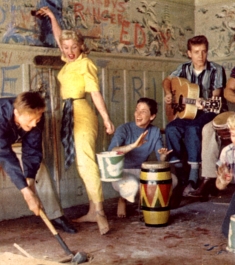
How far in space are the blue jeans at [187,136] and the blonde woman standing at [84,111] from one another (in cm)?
115

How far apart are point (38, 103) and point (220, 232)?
194cm

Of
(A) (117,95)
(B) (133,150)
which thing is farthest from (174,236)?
(A) (117,95)

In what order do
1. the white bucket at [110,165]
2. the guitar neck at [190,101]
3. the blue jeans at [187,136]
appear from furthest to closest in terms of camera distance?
the guitar neck at [190,101] < the blue jeans at [187,136] < the white bucket at [110,165]

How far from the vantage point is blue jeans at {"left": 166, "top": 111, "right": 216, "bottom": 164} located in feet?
17.5

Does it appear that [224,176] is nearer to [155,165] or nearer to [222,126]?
[155,165]

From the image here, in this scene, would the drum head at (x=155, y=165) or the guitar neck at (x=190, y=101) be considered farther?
the guitar neck at (x=190, y=101)

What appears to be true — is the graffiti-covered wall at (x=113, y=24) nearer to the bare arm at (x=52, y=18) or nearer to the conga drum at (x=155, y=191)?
the bare arm at (x=52, y=18)

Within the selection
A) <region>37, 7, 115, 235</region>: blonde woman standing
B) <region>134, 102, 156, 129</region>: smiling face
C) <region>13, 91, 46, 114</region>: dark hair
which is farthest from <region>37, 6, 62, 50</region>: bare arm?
<region>13, 91, 46, 114</region>: dark hair

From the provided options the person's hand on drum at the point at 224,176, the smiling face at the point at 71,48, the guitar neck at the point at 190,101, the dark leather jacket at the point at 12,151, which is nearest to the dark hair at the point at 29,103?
the dark leather jacket at the point at 12,151

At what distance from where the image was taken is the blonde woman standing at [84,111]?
4.37 meters

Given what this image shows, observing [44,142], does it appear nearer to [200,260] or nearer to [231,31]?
[200,260]

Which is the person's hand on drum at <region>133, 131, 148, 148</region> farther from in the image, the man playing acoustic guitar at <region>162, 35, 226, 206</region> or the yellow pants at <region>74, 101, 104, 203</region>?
the man playing acoustic guitar at <region>162, 35, 226, 206</region>

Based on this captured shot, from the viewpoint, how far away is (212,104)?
542 cm

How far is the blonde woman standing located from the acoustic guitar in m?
1.31
